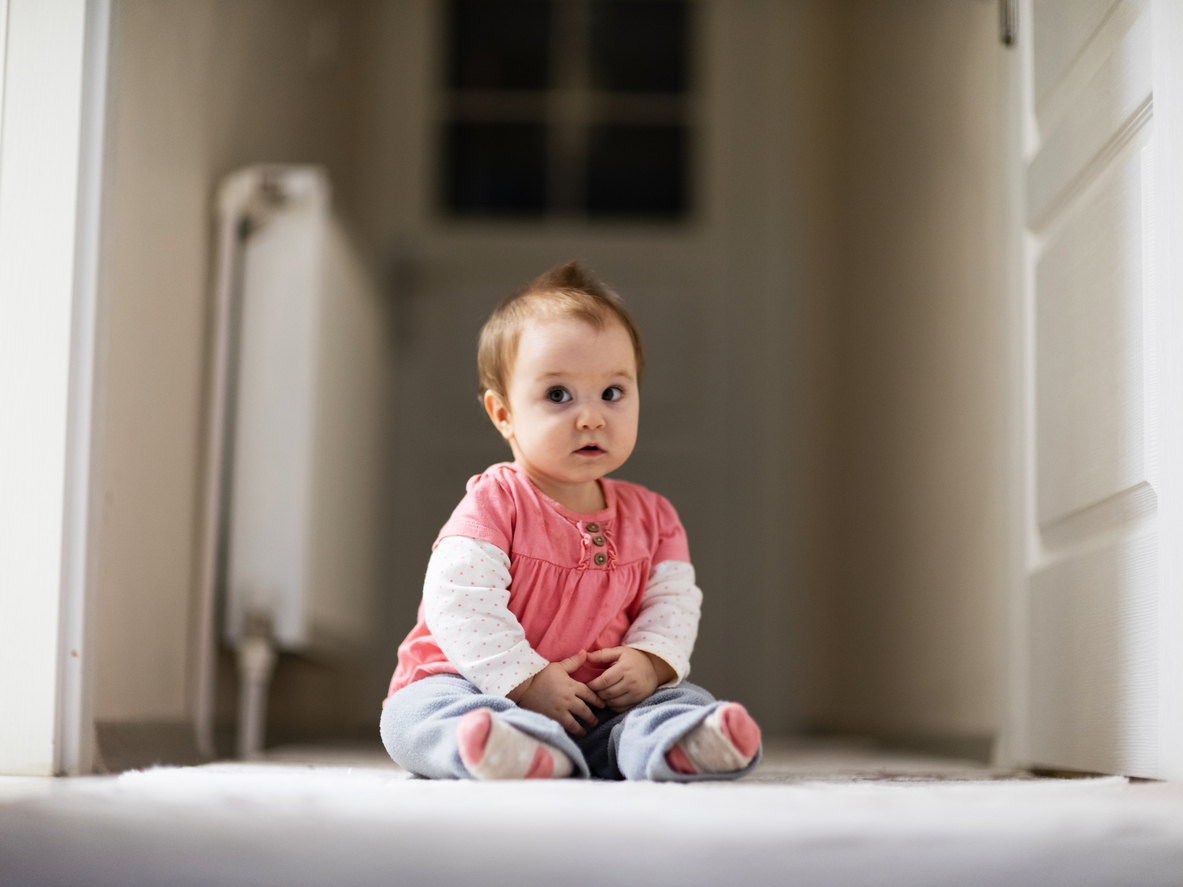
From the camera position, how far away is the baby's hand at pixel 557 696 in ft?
2.80

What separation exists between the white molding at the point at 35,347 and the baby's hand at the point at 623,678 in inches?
17.1

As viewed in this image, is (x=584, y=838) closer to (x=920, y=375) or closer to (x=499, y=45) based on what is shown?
(x=920, y=375)

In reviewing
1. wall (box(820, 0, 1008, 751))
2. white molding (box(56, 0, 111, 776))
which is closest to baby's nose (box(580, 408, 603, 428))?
white molding (box(56, 0, 111, 776))

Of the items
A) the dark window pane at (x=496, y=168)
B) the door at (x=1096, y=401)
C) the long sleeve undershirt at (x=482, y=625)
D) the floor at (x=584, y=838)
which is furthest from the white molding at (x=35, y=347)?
the dark window pane at (x=496, y=168)

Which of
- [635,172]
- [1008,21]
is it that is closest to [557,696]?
[1008,21]

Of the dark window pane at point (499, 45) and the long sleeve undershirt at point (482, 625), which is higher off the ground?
the dark window pane at point (499, 45)

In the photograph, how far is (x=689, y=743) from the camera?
76 centimetres

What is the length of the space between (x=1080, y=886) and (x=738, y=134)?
227cm

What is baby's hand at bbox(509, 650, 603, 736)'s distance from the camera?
0.85 m

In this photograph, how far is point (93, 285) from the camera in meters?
0.94

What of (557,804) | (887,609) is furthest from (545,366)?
(887,609)

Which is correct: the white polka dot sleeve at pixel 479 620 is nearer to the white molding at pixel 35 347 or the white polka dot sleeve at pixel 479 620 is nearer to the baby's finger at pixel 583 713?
the baby's finger at pixel 583 713

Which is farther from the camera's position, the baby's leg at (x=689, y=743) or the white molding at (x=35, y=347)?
the white molding at (x=35, y=347)

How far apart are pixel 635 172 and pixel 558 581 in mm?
1931
